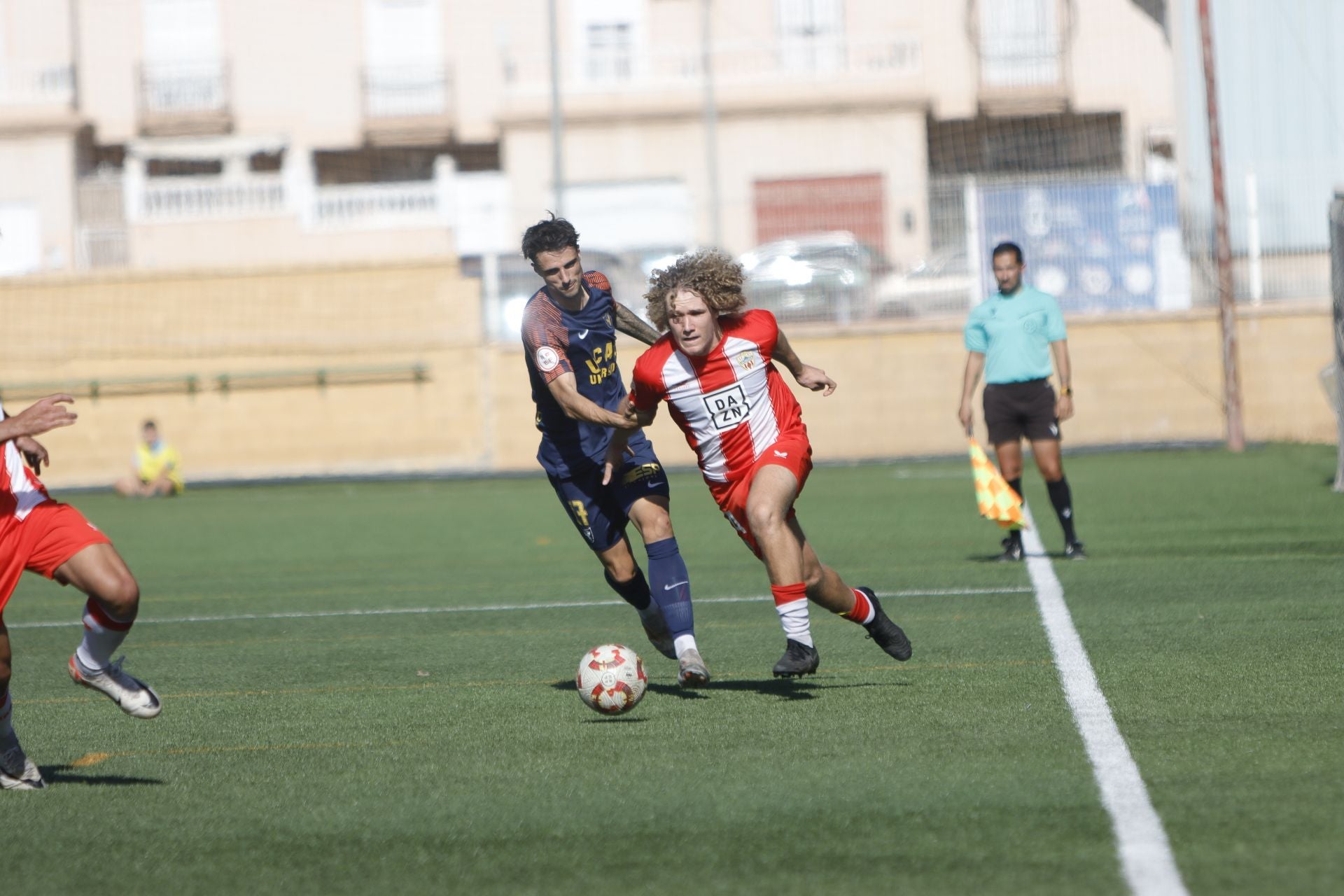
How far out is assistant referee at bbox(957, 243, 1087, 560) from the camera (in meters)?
12.2

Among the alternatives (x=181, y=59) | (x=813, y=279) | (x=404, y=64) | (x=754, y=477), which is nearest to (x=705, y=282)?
(x=754, y=477)

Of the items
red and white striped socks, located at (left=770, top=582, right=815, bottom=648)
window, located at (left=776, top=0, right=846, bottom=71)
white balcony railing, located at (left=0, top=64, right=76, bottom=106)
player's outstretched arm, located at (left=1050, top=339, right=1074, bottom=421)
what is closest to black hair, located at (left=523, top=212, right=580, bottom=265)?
red and white striped socks, located at (left=770, top=582, right=815, bottom=648)

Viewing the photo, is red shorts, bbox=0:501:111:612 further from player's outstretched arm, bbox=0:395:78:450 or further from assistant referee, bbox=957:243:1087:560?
assistant referee, bbox=957:243:1087:560

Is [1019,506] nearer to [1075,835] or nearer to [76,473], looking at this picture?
[1075,835]

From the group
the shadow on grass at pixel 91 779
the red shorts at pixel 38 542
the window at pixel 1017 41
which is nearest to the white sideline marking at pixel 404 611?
the shadow on grass at pixel 91 779

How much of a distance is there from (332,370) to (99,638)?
21777 millimetres

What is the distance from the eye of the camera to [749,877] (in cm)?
460

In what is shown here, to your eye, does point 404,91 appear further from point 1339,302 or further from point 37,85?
point 1339,302

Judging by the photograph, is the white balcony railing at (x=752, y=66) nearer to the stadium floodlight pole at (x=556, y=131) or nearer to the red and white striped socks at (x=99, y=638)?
the stadium floodlight pole at (x=556, y=131)

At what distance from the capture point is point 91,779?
20.4 feet

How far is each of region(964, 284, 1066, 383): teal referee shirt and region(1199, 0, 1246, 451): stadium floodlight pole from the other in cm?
1325

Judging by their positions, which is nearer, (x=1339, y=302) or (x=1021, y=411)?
(x=1021, y=411)

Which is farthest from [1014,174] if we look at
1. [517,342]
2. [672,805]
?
[672,805]

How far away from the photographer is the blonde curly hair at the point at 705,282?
727 centimetres
